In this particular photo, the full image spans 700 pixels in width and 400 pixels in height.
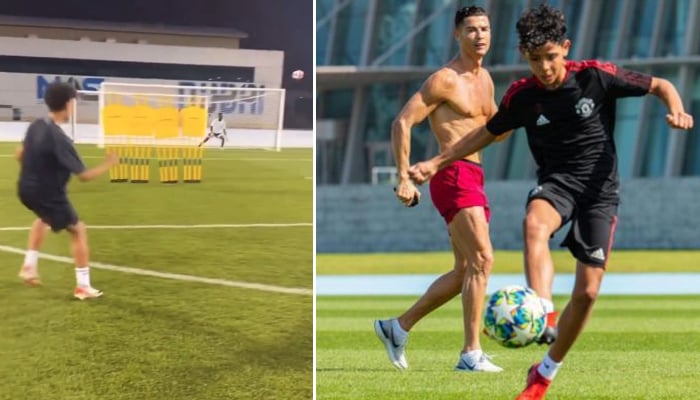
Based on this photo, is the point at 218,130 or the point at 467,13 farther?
the point at 467,13

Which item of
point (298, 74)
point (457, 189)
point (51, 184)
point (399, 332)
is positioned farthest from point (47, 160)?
point (399, 332)

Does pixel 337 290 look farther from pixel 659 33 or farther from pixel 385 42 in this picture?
pixel 385 42

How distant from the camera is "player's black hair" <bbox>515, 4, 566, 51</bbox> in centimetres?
706

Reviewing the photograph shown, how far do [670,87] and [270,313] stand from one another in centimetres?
225

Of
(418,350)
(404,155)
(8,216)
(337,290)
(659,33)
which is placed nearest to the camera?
(8,216)

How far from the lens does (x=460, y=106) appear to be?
9.45 metres

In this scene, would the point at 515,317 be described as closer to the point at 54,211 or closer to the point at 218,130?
the point at 218,130

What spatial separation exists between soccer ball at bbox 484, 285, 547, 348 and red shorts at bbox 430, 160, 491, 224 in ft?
8.21

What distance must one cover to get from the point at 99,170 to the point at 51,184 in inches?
9.8

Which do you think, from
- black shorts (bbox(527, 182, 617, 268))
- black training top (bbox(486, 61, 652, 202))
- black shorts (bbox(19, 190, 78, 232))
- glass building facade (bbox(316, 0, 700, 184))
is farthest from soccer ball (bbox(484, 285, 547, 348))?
glass building facade (bbox(316, 0, 700, 184))

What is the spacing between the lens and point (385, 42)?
150 feet

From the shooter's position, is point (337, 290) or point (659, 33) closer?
point (337, 290)

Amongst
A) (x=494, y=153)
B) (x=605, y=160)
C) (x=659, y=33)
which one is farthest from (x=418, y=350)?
(x=494, y=153)

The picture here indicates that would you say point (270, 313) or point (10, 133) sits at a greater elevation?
point (10, 133)
